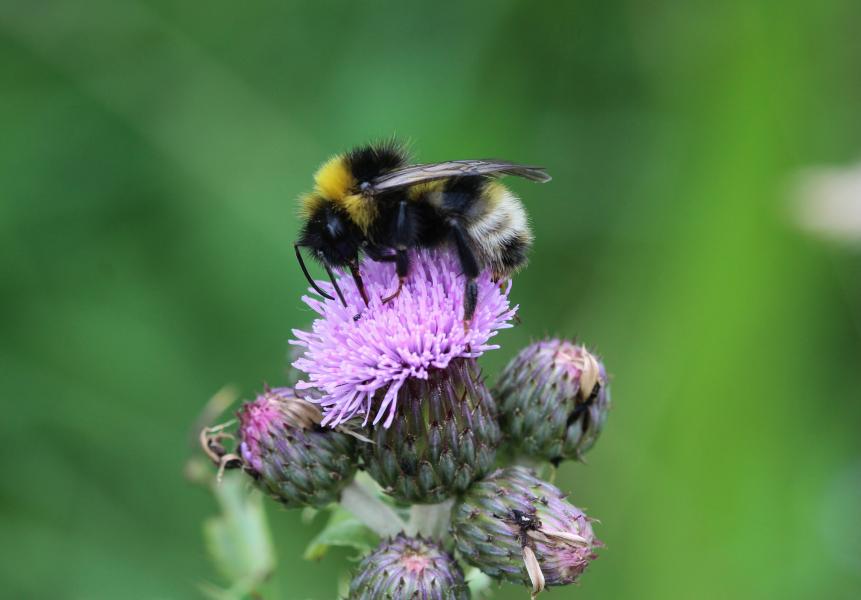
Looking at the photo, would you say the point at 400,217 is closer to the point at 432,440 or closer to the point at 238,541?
the point at 432,440

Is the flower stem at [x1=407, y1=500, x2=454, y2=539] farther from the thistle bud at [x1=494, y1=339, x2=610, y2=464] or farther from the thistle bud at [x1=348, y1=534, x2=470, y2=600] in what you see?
the thistle bud at [x1=494, y1=339, x2=610, y2=464]

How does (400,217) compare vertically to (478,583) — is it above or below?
above

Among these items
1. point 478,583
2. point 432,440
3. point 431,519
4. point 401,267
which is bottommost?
point 478,583

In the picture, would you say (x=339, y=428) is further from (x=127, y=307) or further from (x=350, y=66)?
(x=350, y=66)

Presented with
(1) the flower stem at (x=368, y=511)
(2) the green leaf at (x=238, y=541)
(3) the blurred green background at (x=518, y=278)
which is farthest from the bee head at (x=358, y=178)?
(3) the blurred green background at (x=518, y=278)

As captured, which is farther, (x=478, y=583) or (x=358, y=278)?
(x=478, y=583)

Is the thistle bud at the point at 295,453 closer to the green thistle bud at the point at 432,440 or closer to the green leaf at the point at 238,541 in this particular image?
the green thistle bud at the point at 432,440

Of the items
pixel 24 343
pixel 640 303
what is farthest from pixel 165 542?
pixel 640 303

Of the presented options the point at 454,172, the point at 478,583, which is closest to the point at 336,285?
the point at 454,172
